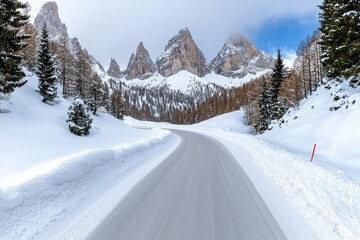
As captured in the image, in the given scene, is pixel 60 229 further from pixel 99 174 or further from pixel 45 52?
pixel 45 52

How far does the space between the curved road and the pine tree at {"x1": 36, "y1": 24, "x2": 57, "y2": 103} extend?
1081 inches

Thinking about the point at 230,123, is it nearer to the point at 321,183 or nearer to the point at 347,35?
the point at 347,35

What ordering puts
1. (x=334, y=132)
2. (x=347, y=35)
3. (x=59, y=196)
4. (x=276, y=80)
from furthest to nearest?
(x=276, y=80)
(x=347, y=35)
(x=334, y=132)
(x=59, y=196)

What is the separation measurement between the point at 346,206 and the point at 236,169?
20.2 ft

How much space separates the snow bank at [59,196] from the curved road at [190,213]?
493 mm

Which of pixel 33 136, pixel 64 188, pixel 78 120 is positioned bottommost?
pixel 64 188

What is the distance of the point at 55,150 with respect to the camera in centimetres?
1845

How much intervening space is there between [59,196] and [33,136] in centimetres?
1631

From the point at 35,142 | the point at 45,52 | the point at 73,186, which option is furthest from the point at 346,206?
the point at 45,52

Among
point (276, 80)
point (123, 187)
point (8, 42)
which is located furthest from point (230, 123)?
point (123, 187)

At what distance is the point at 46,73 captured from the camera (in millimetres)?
33562

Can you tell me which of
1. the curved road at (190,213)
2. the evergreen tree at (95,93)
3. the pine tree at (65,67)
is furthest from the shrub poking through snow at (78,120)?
the pine tree at (65,67)

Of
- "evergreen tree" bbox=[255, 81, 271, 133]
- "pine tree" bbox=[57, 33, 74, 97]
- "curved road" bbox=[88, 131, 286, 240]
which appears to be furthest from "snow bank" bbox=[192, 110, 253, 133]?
"curved road" bbox=[88, 131, 286, 240]

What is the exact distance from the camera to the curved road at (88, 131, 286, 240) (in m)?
5.06
